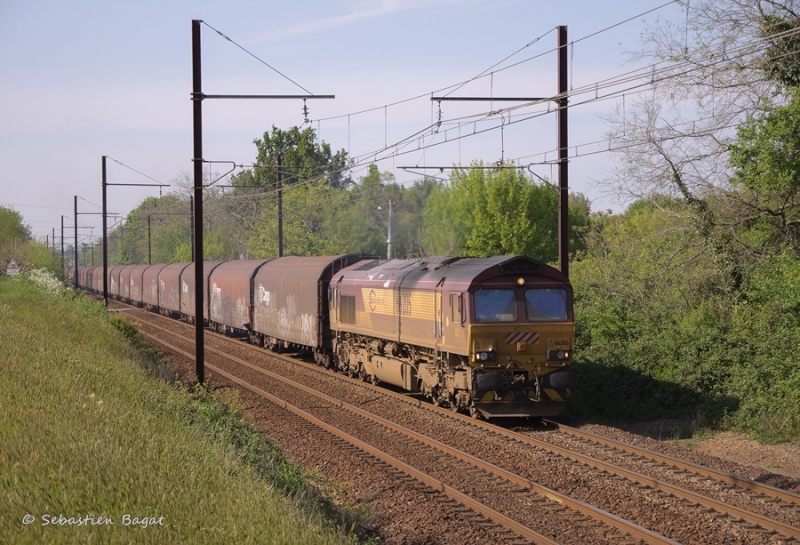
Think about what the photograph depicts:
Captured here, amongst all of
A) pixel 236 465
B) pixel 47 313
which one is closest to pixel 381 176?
pixel 47 313

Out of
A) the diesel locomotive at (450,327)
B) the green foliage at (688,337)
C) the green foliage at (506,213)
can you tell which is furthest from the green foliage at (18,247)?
the green foliage at (688,337)

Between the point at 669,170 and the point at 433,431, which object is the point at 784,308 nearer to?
the point at 669,170

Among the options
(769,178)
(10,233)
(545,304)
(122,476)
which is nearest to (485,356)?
(545,304)

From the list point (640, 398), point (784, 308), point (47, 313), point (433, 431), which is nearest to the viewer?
point (433, 431)

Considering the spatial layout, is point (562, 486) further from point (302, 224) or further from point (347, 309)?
point (302, 224)

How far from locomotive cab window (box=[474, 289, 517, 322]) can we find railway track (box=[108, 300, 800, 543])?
2.04 meters

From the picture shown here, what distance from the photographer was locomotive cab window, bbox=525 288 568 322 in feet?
54.4

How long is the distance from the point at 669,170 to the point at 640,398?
594 cm

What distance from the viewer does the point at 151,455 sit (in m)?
7.68

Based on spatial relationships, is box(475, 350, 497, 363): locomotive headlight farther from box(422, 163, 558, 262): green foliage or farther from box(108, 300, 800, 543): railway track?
box(422, 163, 558, 262): green foliage

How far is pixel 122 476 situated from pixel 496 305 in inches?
410

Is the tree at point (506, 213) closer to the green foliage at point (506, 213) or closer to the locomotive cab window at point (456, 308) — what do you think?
the green foliage at point (506, 213)

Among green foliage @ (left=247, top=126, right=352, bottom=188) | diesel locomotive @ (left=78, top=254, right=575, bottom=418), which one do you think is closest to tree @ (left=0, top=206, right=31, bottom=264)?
green foliage @ (left=247, top=126, right=352, bottom=188)

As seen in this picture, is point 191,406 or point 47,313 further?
point 47,313
